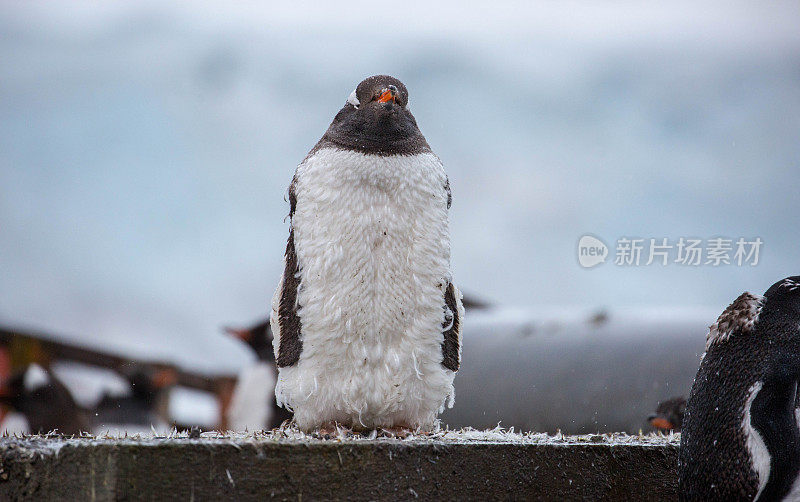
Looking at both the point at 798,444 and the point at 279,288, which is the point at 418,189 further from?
the point at 798,444

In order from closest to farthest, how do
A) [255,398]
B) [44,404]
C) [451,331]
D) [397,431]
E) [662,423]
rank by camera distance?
[397,431], [451,331], [662,423], [44,404], [255,398]

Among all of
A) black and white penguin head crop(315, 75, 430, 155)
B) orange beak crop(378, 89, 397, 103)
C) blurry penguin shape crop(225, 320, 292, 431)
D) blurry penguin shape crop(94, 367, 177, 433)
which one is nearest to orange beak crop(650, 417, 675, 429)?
black and white penguin head crop(315, 75, 430, 155)

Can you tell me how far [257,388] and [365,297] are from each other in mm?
2496

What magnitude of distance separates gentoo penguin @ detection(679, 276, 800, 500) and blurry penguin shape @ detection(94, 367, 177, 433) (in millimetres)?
3471

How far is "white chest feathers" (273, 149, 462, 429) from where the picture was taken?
1.70 metres

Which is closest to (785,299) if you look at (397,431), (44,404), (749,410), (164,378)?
(749,410)

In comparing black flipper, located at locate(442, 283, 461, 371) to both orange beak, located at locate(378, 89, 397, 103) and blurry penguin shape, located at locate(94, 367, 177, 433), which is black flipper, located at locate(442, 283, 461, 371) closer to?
orange beak, located at locate(378, 89, 397, 103)

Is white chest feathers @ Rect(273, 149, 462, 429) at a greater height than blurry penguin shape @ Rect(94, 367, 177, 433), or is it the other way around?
white chest feathers @ Rect(273, 149, 462, 429)

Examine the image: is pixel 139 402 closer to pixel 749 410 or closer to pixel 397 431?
pixel 397 431

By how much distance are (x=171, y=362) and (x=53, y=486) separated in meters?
3.59

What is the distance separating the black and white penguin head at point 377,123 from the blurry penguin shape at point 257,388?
2.38 metres
